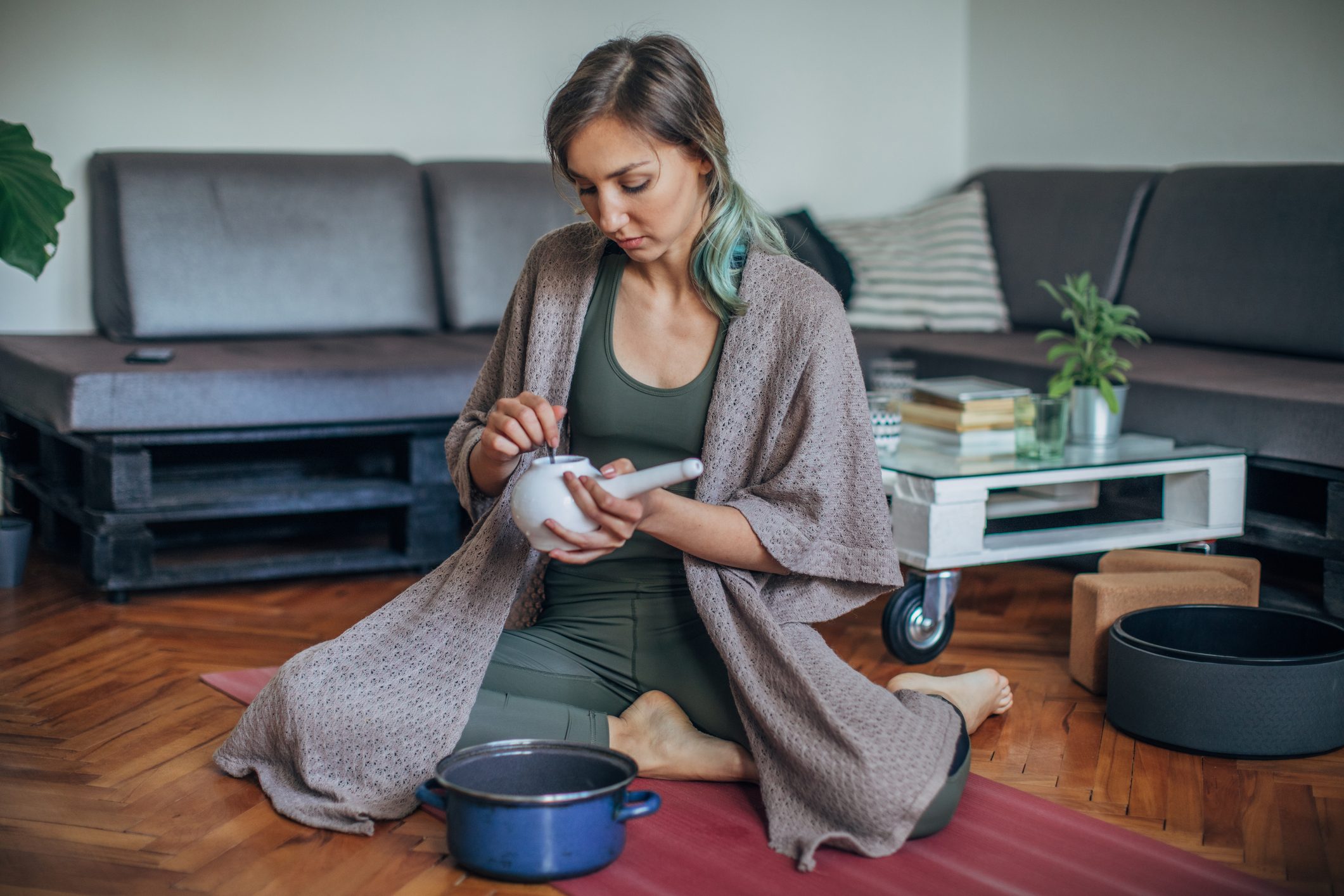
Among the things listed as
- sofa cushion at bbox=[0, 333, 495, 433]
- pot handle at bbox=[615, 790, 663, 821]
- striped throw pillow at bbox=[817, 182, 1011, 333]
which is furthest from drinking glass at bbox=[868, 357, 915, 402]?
pot handle at bbox=[615, 790, 663, 821]

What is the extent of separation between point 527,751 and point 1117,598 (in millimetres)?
951

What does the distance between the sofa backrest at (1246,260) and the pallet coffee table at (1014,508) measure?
0.64 meters

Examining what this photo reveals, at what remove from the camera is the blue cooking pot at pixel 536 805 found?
1.25m

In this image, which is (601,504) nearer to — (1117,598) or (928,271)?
(1117,598)

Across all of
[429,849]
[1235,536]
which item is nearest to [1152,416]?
[1235,536]

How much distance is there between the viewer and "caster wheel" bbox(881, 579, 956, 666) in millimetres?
1969

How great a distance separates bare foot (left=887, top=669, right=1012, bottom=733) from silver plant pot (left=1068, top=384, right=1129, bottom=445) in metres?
0.64

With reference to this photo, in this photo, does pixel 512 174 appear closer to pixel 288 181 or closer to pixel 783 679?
pixel 288 181

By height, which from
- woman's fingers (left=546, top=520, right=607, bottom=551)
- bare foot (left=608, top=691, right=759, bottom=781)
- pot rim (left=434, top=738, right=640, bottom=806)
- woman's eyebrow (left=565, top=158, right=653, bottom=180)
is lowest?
bare foot (left=608, top=691, right=759, bottom=781)

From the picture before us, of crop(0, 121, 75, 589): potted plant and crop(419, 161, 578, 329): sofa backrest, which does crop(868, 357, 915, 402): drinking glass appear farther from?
crop(0, 121, 75, 589): potted plant

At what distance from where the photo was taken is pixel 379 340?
2.96m

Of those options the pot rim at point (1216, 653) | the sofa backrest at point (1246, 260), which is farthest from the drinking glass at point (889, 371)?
the pot rim at point (1216, 653)

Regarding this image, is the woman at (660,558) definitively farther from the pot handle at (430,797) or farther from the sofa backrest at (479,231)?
the sofa backrest at (479,231)

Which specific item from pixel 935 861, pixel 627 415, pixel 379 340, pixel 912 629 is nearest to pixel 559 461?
pixel 627 415
